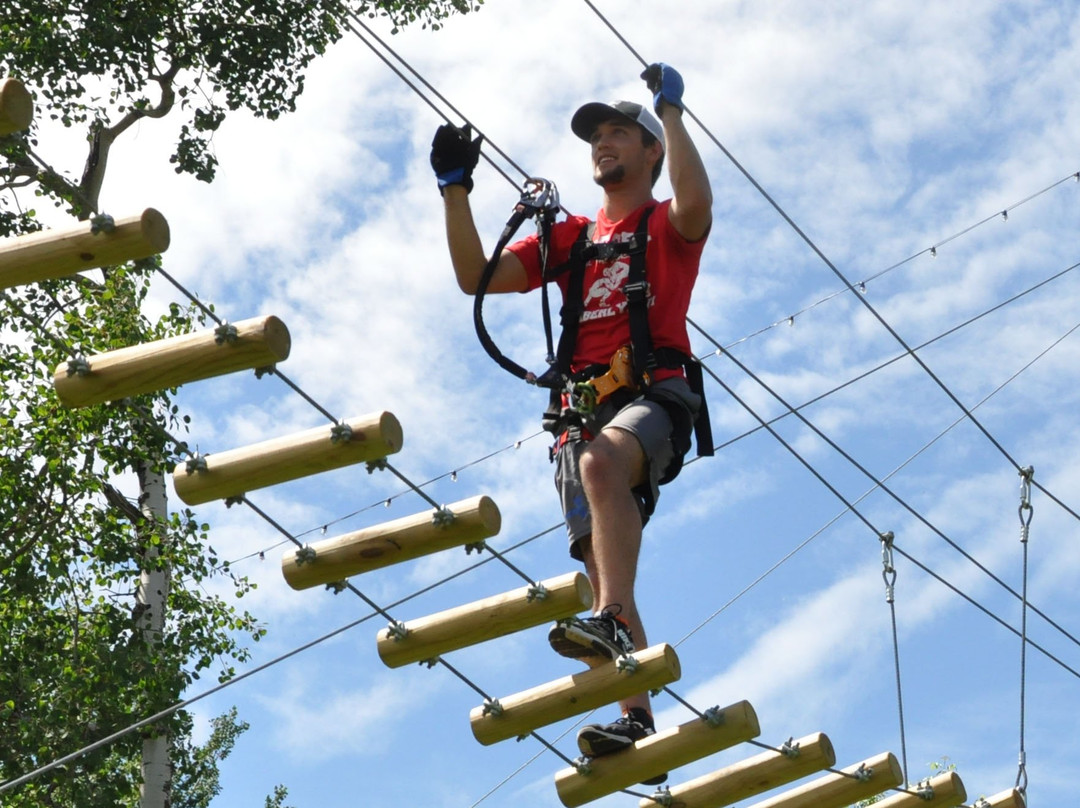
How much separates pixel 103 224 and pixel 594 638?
57.6 inches

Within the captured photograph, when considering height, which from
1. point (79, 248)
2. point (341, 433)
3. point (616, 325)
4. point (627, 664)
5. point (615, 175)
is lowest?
point (627, 664)

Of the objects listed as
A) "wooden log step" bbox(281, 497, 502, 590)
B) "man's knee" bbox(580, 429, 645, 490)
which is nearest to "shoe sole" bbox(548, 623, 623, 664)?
"wooden log step" bbox(281, 497, 502, 590)

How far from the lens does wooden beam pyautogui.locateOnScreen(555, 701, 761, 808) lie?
4527mm

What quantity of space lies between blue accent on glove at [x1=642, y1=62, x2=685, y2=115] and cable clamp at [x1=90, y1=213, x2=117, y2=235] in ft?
4.81

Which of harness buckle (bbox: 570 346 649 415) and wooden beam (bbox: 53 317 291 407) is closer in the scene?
wooden beam (bbox: 53 317 291 407)

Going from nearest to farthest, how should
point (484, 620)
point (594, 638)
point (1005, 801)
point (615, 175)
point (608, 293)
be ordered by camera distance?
point (594, 638) < point (484, 620) < point (608, 293) < point (615, 175) < point (1005, 801)

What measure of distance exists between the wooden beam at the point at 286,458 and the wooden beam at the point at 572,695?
0.72 meters

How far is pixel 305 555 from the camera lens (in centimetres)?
450

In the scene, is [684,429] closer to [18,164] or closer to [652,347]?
[652,347]

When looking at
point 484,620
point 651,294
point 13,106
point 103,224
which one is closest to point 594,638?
point 484,620

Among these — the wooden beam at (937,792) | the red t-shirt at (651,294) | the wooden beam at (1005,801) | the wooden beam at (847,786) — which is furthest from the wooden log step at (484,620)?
the wooden beam at (1005,801)

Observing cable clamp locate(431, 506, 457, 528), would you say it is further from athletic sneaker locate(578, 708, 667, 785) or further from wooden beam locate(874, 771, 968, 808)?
wooden beam locate(874, 771, 968, 808)

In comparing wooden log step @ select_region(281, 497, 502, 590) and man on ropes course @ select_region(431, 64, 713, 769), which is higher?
man on ropes course @ select_region(431, 64, 713, 769)

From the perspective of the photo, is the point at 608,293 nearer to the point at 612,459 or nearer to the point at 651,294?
the point at 651,294
